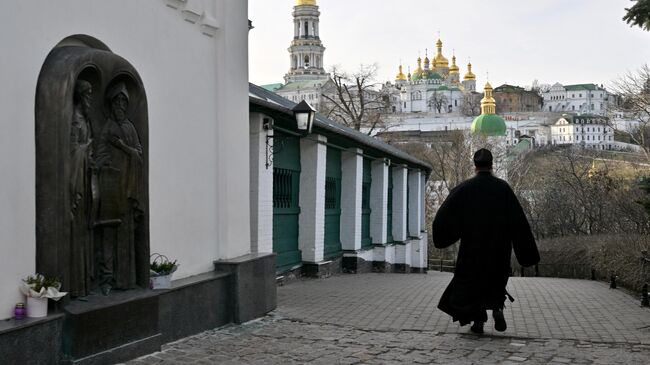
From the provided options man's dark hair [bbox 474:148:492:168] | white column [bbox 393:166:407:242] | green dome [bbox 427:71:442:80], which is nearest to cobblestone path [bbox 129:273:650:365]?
man's dark hair [bbox 474:148:492:168]

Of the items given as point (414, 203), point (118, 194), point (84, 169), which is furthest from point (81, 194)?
point (414, 203)

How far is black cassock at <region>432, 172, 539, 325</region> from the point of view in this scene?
7348 millimetres

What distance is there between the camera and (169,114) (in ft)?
23.3

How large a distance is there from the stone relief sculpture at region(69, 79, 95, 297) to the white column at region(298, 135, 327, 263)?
869 centimetres

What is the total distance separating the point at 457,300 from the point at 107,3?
14.0ft

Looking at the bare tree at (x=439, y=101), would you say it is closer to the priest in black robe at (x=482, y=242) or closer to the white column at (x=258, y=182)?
the white column at (x=258, y=182)

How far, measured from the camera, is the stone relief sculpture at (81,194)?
17.5 ft

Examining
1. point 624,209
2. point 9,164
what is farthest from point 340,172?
point 624,209

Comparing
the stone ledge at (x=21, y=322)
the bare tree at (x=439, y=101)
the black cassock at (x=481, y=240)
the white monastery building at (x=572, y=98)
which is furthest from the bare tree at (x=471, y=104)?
the stone ledge at (x=21, y=322)

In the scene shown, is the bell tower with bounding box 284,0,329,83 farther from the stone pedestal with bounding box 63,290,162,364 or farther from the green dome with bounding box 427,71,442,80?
the stone pedestal with bounding box 63,290,162,364

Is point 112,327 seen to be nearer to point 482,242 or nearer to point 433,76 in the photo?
point 482,242

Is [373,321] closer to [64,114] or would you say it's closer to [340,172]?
[64,114]

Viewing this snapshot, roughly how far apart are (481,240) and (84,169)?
3.90 meters

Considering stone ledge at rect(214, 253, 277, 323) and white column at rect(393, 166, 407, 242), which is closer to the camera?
stone ledge at rect(214, 253, 277, 323)
